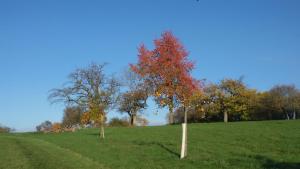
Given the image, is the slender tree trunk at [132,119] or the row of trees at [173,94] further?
the slender tree trunk at [132,119]

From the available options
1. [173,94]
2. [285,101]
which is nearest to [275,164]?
[173,94]

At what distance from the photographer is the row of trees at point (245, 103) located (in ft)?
332

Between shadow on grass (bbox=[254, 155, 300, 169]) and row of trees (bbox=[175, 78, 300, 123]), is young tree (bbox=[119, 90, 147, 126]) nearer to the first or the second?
row of trees (bbox=[175, 78, 300, 123])

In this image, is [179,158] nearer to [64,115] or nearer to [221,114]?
[221,114]

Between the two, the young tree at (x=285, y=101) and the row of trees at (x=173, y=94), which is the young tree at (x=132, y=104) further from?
the young tree at (x=285, y=101)

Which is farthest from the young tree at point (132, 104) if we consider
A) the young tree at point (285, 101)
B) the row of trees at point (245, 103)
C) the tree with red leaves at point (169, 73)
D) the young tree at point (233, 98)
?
the tree with red leaves at point (169, 73)

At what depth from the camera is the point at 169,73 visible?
25.6 metres

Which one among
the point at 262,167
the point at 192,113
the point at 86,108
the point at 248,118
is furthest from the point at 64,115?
the point at 262,167

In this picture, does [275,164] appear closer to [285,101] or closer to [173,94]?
[173,94]

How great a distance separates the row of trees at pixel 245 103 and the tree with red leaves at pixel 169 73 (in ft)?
238

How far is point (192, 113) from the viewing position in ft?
357

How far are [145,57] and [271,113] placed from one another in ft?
289

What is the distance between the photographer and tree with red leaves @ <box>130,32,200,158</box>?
2564 cm

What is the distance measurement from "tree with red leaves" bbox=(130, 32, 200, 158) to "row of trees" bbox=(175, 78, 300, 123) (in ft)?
238
